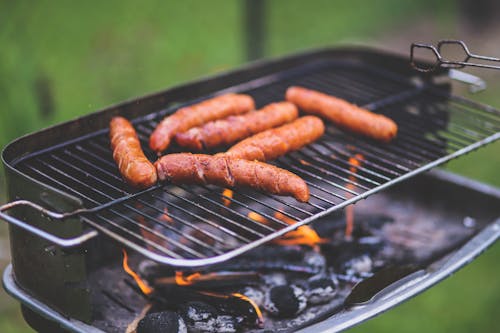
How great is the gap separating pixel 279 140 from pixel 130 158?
0.72 metres

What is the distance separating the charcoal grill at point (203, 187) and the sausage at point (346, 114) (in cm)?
8

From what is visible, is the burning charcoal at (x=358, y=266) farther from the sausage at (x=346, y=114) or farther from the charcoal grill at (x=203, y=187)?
the sausage at (x=346, y=114)

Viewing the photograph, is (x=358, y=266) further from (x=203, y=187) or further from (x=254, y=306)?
(x=203, y=187)

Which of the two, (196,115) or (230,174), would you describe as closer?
(230,174)

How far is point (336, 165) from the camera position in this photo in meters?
3.35

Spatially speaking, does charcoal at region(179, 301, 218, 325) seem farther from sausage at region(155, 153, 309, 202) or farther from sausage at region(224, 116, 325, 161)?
sausage at region(224, 116, 325, 161)

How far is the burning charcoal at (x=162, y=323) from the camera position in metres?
2.85

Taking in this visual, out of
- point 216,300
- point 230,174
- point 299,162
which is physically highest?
point 230,174

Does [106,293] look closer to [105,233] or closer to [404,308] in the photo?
[105,233]

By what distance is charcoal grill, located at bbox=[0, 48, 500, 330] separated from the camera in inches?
103

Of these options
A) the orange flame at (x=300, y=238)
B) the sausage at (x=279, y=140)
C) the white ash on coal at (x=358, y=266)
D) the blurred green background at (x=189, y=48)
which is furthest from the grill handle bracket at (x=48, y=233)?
the blurred green background at (x=189, y=48)

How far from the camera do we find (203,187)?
9.72 ft

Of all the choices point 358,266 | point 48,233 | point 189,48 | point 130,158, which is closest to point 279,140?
point 130,158

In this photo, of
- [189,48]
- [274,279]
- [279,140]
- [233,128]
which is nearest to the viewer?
[279,140]
